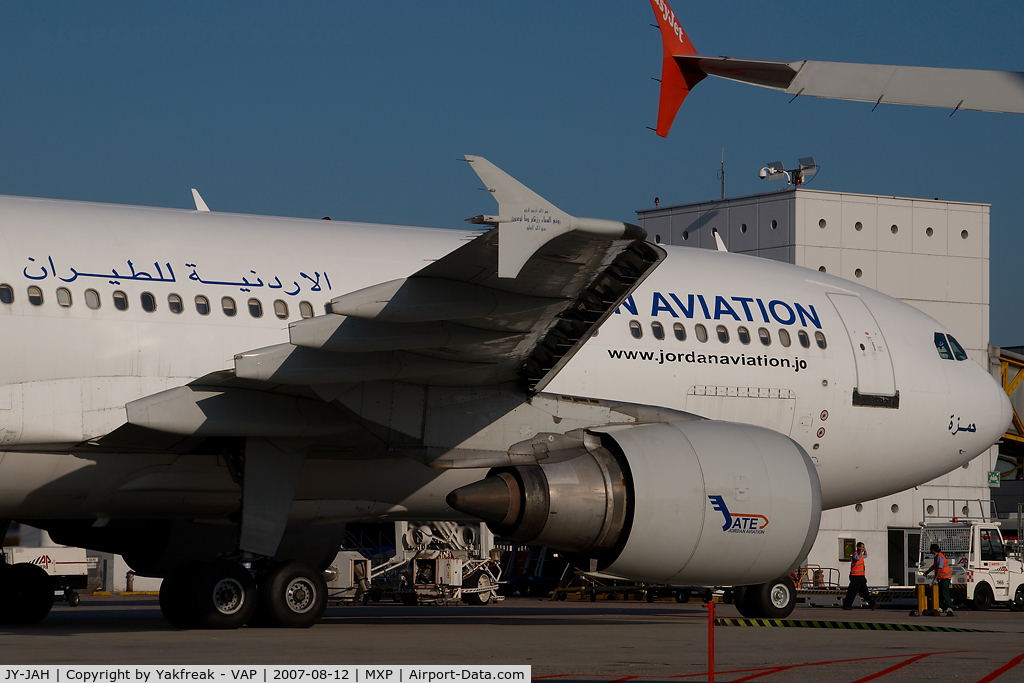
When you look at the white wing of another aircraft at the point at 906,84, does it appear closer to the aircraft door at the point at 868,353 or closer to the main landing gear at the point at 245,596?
the main landing gear at the point at 245,596

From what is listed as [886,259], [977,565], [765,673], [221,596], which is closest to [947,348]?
[977,565]

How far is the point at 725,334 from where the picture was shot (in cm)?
1516

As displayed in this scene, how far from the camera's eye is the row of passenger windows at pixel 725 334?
14.7 m

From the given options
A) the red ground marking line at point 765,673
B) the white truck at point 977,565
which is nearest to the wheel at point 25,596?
the red ground marking line at point 765,673

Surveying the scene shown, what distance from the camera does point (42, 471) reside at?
12625mm

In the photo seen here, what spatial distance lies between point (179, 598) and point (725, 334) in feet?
22.2

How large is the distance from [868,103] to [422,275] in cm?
544

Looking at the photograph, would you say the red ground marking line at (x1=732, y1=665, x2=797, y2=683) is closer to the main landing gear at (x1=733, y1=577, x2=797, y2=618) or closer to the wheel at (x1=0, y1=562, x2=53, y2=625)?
the main landing gear at (x1=733, y1=577, x2=797, y2=618)

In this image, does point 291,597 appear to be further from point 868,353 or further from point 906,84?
point 906,84

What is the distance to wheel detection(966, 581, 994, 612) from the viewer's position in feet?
77.4

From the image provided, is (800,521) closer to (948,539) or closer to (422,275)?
(422,275)

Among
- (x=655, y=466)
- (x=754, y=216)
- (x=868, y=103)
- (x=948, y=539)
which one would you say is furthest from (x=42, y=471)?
(x=754, y=216)

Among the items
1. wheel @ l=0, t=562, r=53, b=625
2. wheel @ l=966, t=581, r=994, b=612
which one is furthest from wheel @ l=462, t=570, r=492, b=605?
wheel @ l=0, t=562, r=53, b=625
